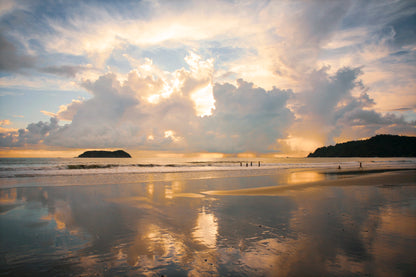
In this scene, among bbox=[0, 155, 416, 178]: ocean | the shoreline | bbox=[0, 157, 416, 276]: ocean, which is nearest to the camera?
bbox=[0, 157, 416, 276]: ocean

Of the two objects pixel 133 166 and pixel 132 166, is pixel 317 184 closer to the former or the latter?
pixel 132 166

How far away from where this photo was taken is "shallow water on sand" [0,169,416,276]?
6.29m

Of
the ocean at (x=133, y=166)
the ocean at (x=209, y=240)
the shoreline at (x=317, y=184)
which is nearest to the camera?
the ocean at (x=209, y=240)

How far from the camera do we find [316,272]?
595 cm

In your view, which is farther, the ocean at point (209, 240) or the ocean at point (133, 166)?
the ocean at point (133, 166)

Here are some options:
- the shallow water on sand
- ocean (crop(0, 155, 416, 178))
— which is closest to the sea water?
ocean (crop(0, 155, 416, 178))

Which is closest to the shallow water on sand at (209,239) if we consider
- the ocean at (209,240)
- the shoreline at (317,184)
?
the ocean at (209,240)

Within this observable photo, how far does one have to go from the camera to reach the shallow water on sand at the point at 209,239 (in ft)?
20.6

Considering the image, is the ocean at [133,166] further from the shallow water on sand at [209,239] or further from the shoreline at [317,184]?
the shallow water on sand at [209,239]

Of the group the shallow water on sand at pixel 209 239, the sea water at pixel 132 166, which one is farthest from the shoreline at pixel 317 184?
the sea water at pixel 132 166

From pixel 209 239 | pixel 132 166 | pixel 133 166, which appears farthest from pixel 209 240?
pixel 133 166

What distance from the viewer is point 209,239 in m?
8.54

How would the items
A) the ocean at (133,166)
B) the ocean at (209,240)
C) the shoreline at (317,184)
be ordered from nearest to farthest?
the ocean at (209,240) → the shoreline at (317,184) → the ocean at (133,166)

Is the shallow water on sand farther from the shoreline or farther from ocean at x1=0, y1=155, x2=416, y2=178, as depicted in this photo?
ocean at x1=0, y1=155, x2=416, y2=178
